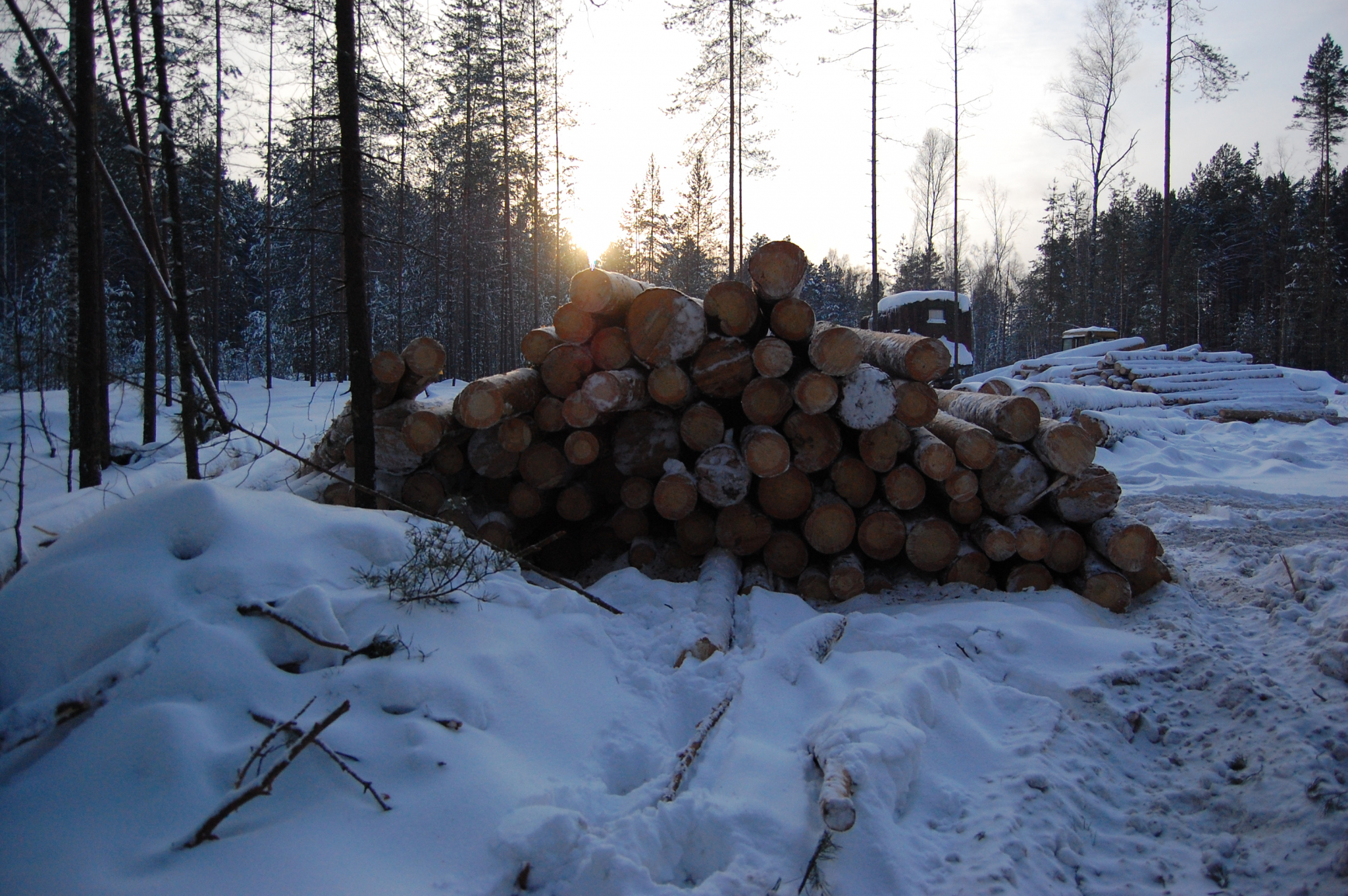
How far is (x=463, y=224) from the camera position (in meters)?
25.3

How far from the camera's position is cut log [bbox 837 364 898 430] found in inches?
176

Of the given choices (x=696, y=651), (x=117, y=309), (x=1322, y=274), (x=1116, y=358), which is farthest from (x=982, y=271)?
(x=696, y=651)

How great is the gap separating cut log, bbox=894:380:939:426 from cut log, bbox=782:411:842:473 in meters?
0.46

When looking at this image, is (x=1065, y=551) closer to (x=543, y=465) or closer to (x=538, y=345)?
(x=543, y=465)

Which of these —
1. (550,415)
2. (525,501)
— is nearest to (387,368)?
(550,415)

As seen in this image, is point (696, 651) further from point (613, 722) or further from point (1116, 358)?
point (1116, 358)

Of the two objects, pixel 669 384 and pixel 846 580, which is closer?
pixel 846 580

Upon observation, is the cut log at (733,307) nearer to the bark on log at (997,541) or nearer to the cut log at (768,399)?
the cut log at (768,399)

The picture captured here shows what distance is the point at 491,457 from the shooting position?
16.1 ft

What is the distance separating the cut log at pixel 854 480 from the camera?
4656mm

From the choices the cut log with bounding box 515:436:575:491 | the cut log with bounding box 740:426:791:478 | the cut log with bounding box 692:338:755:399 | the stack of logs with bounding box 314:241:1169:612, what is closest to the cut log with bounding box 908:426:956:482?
the stack of logs with bounding box 314:241:1169:612

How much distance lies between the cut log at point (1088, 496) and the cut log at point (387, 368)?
486 cm

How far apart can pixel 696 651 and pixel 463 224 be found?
2520 cm

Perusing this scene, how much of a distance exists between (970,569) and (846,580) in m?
0.83
